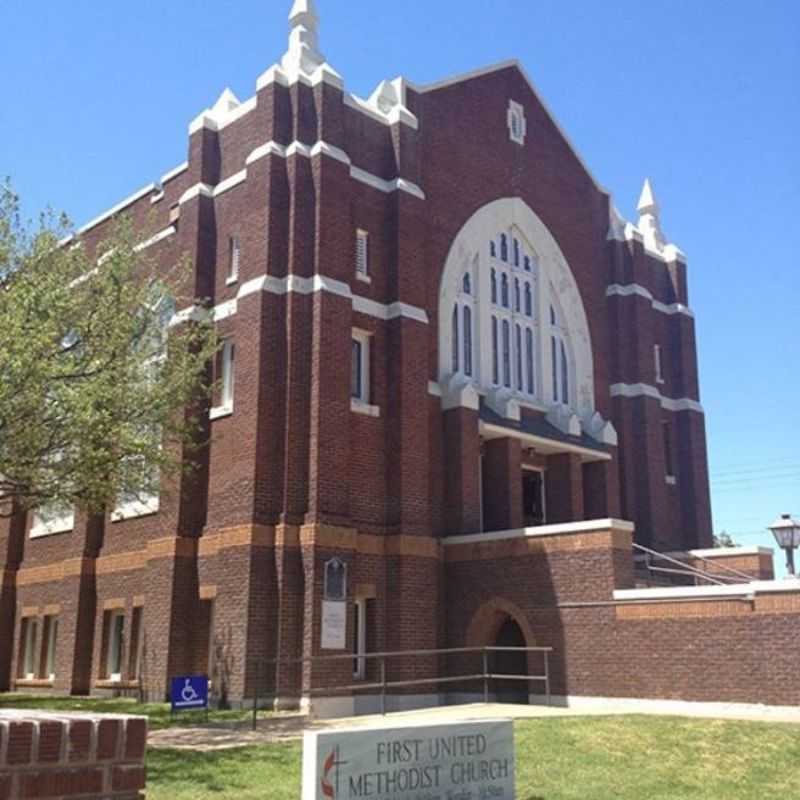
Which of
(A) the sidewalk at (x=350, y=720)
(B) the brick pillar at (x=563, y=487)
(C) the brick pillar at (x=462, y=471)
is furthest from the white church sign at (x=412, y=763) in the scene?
(B) the brick pillar at (x=563, y=487)

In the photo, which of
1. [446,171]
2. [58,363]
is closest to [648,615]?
[58,363]

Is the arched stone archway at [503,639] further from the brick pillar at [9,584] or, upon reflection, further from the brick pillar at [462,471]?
the brick pillar at [9,584]

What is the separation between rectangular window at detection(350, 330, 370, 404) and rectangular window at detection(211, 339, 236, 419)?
2.53 m

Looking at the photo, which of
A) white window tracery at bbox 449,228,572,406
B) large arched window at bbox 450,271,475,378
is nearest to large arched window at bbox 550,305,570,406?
white window tracery at bbox 449,228,572,406

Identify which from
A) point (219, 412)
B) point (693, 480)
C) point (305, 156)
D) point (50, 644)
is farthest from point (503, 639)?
point (50, 644)

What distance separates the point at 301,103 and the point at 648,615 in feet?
41.0

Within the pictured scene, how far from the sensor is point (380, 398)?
2162 centimetres

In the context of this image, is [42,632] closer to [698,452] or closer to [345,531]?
[345,531]

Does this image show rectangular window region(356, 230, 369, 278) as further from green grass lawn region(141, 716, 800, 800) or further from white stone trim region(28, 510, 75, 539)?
green grass lawn region(141, 716, 800, 800)

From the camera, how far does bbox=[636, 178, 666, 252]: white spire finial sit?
3178cm

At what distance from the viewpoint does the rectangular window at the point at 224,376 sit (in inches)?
849

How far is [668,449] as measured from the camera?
1200 inches

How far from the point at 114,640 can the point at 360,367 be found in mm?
8856

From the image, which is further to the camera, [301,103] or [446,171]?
[446,171]
